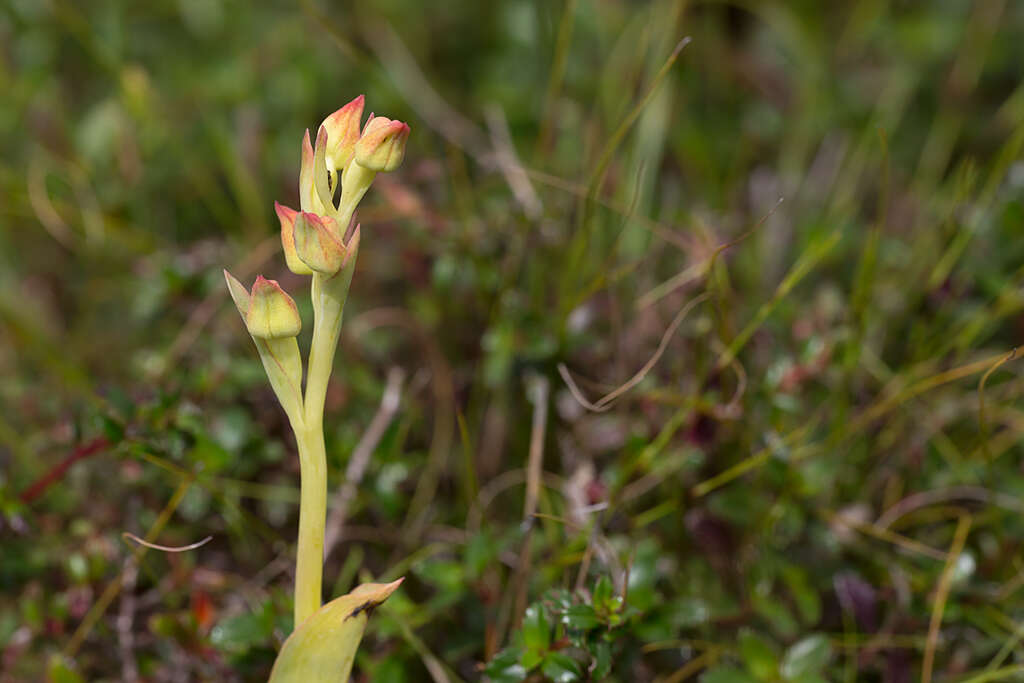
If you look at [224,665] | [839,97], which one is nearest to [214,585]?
[224,665]

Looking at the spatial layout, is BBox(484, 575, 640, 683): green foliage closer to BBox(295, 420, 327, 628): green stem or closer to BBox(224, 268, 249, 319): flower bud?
BBox(295, 420, 327, 628): green stem

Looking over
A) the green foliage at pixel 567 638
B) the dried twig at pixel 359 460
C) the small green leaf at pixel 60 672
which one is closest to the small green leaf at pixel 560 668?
the green foliage at pixel 567 638

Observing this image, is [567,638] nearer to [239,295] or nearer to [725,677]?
[725,677]

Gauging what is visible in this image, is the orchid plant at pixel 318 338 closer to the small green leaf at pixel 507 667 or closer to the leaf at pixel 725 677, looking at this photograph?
the small green leaf at pixel 507 667

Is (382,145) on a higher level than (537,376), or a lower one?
higher

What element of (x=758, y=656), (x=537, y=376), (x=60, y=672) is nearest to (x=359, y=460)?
(x=537, y=376)

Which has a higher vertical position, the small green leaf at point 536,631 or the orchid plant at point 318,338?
the orchid plant at point 318,338
